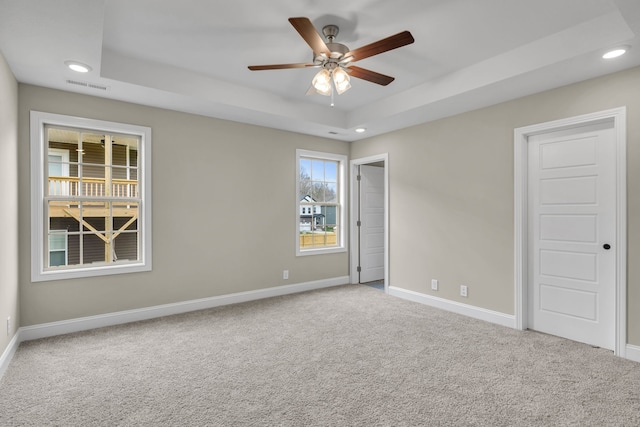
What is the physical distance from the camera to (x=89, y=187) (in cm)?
363

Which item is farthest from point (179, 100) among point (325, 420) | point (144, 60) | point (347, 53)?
point (325, 420)

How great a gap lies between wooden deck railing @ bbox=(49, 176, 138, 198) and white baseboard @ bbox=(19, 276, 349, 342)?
1300 millimetres

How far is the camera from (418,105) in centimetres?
386

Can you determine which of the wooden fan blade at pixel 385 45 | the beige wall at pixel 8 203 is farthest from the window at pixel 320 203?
the beige wall at pixel 8 203

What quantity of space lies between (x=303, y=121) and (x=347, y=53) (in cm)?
195

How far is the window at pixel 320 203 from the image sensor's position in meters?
5.25

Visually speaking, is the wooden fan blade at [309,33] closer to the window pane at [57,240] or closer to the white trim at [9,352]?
the window pane at [57,240]

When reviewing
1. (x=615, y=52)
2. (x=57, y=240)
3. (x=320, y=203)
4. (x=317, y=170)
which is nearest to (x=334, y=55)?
(x=615, y=52)

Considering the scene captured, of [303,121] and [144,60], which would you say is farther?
[303,121]

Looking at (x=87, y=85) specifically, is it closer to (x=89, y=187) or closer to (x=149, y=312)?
(x=89, y=187)

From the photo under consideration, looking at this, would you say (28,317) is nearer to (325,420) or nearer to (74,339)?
(74,339)

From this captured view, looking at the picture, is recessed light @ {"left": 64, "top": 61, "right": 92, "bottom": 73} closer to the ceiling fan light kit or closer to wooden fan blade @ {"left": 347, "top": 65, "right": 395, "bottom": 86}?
the ceiling fan light kit

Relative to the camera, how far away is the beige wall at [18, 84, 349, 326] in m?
3.33

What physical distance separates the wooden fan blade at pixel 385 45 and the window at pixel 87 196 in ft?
8.61
